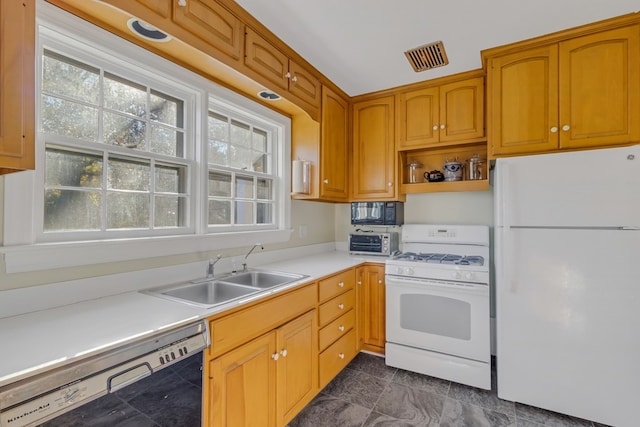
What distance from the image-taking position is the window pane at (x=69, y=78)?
1.35 meters

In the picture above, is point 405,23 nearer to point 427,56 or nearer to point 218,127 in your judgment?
point 427,56

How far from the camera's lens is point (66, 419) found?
2.71 feet

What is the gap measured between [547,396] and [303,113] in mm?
2676

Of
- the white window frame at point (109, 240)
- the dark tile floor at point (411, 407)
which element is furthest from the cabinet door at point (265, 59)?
the dark tile floor at point (411, 407)

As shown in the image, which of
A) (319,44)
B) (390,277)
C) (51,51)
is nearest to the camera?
(51,51)

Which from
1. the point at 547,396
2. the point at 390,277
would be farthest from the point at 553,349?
the point at 390,277

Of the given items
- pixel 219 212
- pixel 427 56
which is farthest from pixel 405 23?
pixel 219 212

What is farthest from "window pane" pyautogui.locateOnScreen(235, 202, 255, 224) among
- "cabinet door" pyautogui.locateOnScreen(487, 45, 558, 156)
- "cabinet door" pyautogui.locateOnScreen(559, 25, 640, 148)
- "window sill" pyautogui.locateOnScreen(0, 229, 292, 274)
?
"cabinet door" pyautogui.locateOnScreen(559, 25, 640, 148)

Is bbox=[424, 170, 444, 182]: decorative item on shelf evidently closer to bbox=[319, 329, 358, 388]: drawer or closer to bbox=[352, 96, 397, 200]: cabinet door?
bbox=[352, 96, 397, 200]: cabinet door

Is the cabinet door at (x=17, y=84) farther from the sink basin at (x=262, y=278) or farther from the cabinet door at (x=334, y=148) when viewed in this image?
the cabinet door at (x=334, y=148)

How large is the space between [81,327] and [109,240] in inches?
20.1

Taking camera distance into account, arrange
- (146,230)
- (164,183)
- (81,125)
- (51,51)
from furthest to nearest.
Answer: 1. (164,183)
2. (146,230)
3. (81,125)
4. (51,51)

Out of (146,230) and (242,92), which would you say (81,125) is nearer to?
(146,230)

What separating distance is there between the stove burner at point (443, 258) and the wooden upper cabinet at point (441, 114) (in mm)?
1007
